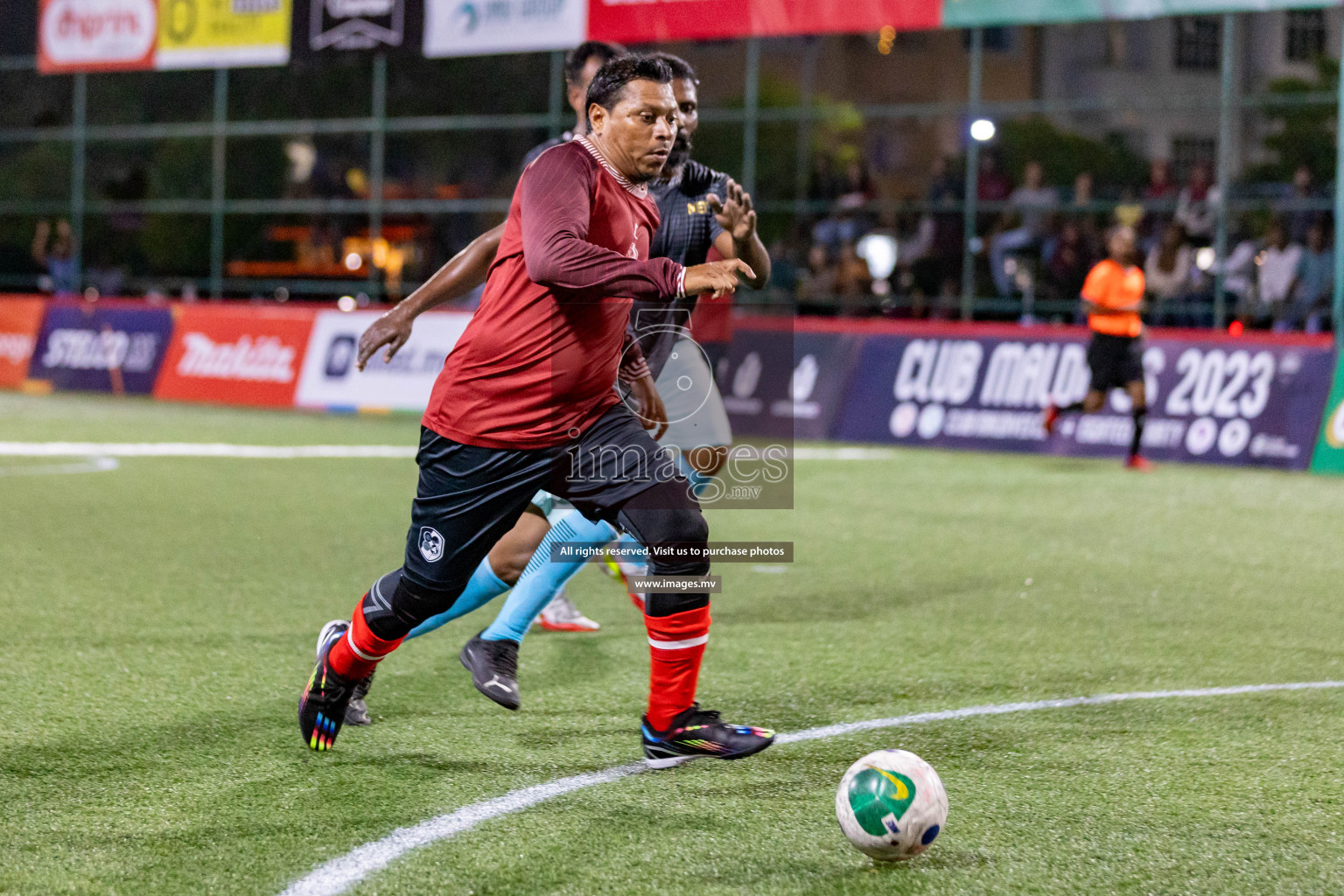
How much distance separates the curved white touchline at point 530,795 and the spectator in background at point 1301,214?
14.3 m

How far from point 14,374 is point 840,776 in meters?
18.9

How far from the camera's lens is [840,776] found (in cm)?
432

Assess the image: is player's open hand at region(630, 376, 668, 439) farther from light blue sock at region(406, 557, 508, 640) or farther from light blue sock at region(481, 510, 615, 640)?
light blue sock at region(406, 557, 508, 640)

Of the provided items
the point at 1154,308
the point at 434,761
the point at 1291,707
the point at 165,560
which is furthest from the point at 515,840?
the point at 1154,308

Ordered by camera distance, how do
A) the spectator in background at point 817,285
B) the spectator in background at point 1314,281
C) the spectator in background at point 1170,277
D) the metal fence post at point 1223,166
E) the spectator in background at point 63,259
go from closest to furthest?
the metal fence post at point 1223,166 → the spectator in background at point 1314,281 → the spectator in background at point 1170,277 → the spectator in background at point 817,285 → the spectator in background at point 63,259

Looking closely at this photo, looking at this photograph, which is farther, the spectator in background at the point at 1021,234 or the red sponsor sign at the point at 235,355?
the spectator in background at the point at 1021,234

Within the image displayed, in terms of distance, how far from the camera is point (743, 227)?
4.36 m

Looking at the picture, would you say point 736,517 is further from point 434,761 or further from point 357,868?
point 357,868

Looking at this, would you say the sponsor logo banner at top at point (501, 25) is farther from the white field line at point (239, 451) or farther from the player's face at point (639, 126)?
the player's face at point (639, 126)

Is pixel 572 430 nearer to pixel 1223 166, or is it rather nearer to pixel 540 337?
pixel 540 337

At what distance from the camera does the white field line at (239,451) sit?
42.8 feet

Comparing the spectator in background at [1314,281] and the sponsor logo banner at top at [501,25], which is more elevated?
the sponsor logo banner at top at [501,25]

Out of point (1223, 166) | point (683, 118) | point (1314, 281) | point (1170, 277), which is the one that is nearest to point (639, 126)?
point (683, 118)

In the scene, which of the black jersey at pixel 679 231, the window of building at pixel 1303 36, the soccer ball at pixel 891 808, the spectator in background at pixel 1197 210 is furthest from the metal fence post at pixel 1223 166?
the window of building at pixel 1303 36
